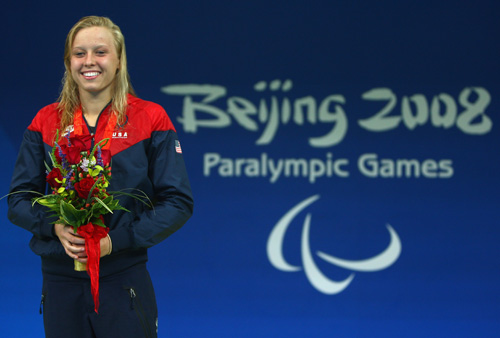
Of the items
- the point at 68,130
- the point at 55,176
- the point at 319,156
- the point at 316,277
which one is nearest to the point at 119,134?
the point at 68,130

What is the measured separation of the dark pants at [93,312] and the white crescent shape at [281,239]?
202cm

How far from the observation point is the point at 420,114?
12.5 ft

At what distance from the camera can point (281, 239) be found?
3859mm

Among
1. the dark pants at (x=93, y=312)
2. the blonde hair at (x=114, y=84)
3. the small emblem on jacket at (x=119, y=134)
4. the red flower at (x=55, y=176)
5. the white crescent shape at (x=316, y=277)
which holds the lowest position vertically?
the dark pants at (x=93, y=312)

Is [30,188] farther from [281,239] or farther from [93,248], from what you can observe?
[281,239]

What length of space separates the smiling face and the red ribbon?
0.45 meters

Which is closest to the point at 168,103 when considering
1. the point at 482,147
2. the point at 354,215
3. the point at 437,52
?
the point at 354,215

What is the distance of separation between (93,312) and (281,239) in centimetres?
214

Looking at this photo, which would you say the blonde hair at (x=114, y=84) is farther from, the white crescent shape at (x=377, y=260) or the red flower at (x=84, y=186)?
the white crescent shape at (x=377, y=260)

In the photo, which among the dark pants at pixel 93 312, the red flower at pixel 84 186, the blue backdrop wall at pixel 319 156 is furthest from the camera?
the blue backdrop wall at pixel 319 156

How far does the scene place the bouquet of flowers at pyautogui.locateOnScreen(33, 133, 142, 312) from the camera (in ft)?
5.48

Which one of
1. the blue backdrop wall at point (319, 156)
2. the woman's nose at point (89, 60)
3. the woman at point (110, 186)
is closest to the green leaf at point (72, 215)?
the woman at point (110, 186)

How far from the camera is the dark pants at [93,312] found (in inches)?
71.6

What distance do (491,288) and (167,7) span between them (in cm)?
264
